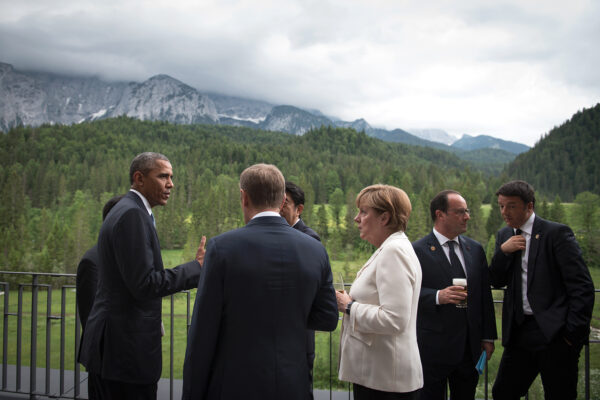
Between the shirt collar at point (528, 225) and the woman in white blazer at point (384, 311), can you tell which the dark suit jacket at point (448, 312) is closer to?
the shirt collar at point (528, 225)

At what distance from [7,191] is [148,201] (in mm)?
93809

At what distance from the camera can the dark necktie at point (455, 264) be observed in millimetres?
3019

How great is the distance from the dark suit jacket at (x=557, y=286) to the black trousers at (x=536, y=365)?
0.23 ft

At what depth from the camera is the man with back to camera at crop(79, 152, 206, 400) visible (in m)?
2.25

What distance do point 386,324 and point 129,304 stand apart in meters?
1.36

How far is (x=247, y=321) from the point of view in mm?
1773

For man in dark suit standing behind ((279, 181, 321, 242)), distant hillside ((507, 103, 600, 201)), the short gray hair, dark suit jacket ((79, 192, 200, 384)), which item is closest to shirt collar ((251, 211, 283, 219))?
dark suit jacket ((79, 192, 200, 384))

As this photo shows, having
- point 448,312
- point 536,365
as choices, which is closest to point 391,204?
point 448,312

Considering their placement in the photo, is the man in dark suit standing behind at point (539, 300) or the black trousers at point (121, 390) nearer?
the black trousers at point (121, 390)

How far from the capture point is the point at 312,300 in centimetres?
192

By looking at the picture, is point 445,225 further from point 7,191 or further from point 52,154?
point 52,154

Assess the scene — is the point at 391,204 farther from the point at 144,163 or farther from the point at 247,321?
the point at 144,163

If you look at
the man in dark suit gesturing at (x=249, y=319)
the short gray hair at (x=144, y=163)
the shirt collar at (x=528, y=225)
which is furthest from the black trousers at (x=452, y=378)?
the short gray hair at (x=144, y=163)

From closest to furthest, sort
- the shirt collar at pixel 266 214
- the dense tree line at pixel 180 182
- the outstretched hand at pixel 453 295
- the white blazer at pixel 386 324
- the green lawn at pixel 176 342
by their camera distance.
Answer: the shirt collar at pixel 266 214, the white blazer at pixel 386 324, the outstretched hand at pixel 453 295, the green lawn at pixel 176 342, the dense tree line at pixel 180 182
